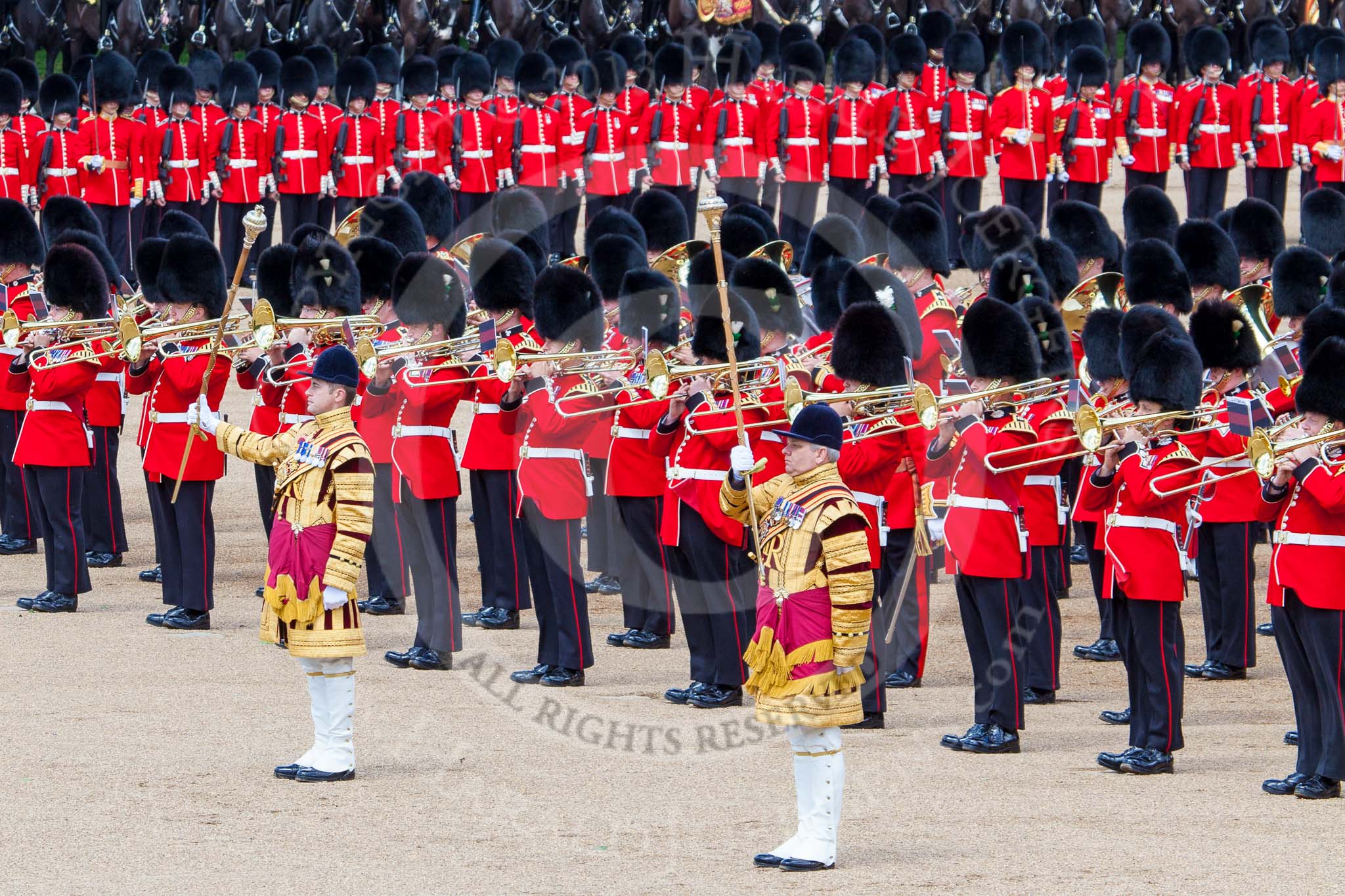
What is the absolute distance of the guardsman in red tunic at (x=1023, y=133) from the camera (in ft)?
42.7

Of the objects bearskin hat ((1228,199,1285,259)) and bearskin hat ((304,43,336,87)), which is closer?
bearskin hat ((1228,199,1285,259))

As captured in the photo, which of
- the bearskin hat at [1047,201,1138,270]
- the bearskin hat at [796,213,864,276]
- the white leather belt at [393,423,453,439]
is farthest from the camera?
the bearskin hat at [1047,201,1138,270]

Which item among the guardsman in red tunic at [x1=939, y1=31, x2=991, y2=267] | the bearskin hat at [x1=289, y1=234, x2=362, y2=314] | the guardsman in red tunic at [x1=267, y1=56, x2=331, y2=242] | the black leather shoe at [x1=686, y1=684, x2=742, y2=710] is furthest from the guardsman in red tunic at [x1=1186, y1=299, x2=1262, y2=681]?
the guardsman in red tunic at [x1=267, y1=56, x2=331, y2=242]

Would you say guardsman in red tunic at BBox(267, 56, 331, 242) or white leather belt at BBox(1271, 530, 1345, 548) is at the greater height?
guardsman in red tunic at BBox(267, 56, 331, 242)

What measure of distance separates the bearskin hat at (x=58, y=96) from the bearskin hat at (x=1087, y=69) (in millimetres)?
5632

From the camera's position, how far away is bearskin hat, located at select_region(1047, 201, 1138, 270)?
31.4 ft

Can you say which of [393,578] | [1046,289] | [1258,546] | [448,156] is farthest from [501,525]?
[448,156]

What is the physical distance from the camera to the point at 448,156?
1326 cm

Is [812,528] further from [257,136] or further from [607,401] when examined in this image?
[257,136]

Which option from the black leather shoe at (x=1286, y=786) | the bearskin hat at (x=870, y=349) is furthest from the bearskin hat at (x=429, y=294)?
the black leather shoe at (x=1286, y=786)

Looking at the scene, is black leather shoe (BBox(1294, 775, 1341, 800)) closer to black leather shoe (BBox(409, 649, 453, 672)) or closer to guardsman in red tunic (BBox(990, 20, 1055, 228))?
black leather shoe (BBox(409, 649, 453, 672))

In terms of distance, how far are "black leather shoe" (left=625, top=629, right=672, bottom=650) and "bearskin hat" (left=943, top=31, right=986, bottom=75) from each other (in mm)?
6617

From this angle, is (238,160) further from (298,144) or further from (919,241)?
(919,241)

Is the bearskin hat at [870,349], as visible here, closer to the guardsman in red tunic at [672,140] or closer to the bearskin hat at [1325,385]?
the bearskin hat at [1325,385]
